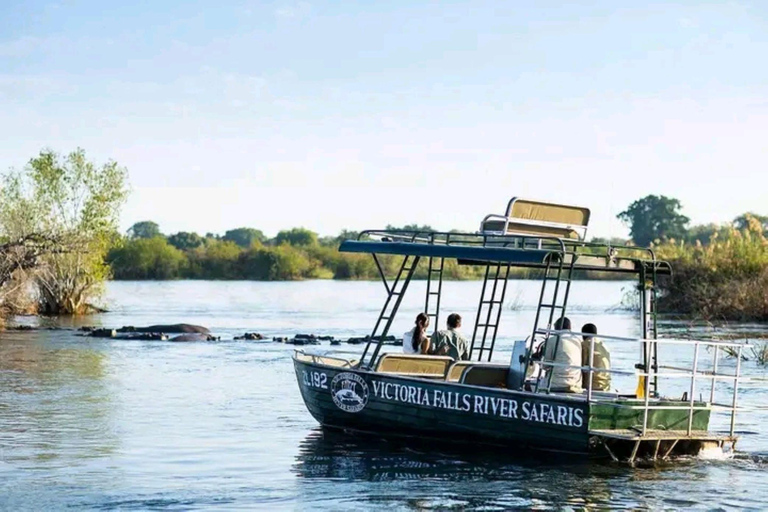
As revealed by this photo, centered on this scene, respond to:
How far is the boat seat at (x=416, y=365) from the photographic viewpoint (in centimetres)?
1641

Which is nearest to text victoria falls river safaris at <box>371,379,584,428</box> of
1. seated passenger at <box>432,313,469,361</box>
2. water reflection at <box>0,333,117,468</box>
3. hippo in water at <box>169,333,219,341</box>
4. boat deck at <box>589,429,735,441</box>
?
boat deck at <box>589,429,735,441</box>

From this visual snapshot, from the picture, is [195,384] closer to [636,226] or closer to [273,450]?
[273,450]

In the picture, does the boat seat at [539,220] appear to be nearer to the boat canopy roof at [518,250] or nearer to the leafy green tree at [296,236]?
the boat canopy roof at [518,250]

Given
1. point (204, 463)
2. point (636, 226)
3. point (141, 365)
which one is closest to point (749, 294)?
point (141, 365)

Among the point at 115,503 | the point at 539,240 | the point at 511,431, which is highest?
the point at 539,240

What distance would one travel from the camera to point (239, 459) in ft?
50.9

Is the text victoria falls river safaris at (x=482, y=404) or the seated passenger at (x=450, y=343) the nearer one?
the text victoria falls river safaris at (x=482, y=404)

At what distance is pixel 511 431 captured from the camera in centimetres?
1477

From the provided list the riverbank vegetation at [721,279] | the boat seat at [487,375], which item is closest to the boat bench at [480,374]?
the boat seat at [487,375]

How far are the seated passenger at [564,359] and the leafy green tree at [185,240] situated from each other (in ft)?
345

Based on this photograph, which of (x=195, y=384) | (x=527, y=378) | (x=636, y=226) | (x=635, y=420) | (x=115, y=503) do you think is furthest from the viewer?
(x=636, y=226)

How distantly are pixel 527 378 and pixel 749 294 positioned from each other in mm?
26627

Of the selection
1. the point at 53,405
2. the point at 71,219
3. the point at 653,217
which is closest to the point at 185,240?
the point at 653,217

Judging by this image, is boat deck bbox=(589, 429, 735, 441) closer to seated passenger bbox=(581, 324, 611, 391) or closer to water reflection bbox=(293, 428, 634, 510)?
water reflection bbox=(293, 428, 634, 510)
